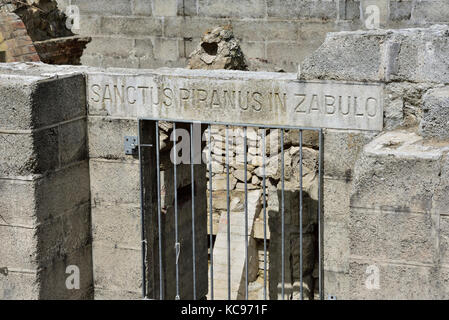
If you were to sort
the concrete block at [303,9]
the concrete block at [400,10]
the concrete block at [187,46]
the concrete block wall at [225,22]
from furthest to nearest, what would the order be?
1. the concrete block at [187,46]
2. the concrete block at [303,9]
3. the concrete block wall at [225,22]
4. the concrete block at [400,10]

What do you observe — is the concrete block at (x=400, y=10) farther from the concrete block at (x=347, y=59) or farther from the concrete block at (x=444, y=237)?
the concrete block at (x=444, y=237)

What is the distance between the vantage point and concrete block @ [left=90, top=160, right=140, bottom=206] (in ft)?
25.4

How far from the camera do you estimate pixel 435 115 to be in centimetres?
631

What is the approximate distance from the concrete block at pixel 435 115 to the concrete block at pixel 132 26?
7.65 meters

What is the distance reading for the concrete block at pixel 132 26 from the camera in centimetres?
1352

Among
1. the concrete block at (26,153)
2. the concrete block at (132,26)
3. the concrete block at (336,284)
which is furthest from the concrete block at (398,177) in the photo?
the concrete block at (132,26)

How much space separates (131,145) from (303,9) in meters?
5.51

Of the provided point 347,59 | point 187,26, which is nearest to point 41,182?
point 347,59

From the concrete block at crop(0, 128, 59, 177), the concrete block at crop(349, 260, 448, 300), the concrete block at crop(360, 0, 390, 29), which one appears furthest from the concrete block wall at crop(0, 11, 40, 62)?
the concrete block at crop(349, 260, 448, 300)

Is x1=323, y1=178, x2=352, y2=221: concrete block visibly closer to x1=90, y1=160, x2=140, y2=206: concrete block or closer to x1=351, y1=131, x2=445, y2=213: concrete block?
x1=351, y1=131, x2=445, y2=213: concrete block

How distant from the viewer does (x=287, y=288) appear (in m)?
10.9

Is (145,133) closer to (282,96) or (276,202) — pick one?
(282,96)

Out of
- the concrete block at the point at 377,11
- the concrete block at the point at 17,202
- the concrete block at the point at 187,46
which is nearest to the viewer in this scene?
the concrete block at the point at 17,202

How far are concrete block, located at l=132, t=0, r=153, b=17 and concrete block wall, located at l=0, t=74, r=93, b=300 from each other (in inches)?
236
